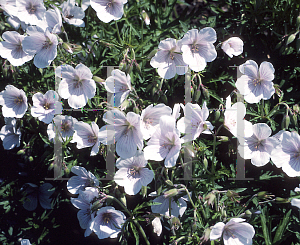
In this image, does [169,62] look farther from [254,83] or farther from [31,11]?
[31,11]

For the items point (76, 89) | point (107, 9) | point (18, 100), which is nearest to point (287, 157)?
point (76, 89)

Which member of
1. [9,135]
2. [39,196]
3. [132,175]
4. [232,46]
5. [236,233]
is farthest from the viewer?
[39,196]

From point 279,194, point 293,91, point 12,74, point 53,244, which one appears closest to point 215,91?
point 293,91

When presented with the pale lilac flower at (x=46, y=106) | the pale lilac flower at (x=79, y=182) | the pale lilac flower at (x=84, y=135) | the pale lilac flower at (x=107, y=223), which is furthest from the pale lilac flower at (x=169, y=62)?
the pale lilac flower at (x=107, y=223)

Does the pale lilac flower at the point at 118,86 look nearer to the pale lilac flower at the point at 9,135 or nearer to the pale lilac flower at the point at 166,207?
the pale lilac flower at the point at 166,207

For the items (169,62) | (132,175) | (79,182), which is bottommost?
Result: (79,182)

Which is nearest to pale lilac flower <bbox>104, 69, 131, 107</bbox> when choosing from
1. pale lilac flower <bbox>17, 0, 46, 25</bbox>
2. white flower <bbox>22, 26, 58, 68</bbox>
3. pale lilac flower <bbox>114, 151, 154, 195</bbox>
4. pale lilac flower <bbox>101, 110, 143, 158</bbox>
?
pale lilac flower <bbox>101, 110, 143, 158</bbox>

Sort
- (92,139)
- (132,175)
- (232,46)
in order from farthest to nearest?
(232,46), (92,139), (132,175)

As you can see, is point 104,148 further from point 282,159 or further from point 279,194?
point 279,194
